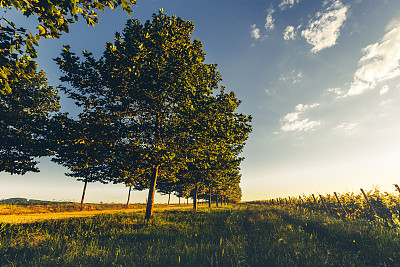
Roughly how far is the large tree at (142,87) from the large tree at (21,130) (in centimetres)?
707

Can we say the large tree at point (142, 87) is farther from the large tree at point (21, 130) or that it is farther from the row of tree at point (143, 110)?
Result: the large tree at point (21, 130)

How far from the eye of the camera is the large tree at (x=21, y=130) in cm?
1331

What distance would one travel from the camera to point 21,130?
13.9 meters

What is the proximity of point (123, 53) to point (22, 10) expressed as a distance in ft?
19.0

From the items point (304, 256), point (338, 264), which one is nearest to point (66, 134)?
point (304, 256)

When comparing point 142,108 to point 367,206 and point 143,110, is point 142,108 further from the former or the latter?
point 367,206

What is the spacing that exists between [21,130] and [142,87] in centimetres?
1224

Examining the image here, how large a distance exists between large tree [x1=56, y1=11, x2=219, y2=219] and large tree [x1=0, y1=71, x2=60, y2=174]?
707 cm

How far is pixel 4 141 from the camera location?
13.2 meters

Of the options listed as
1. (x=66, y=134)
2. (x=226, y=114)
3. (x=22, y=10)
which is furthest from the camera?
(x=226, y=114)

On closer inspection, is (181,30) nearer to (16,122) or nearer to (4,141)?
(16,122)

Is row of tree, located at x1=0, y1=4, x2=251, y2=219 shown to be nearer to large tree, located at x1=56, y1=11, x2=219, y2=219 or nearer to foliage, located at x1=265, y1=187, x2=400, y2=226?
large tree, located at x1=56, y1=11, x2=219, y2=219

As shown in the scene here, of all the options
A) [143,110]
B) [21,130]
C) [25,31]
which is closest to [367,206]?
[143,110]

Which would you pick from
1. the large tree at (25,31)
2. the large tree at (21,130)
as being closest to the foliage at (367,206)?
the large tree at (25,31)
